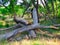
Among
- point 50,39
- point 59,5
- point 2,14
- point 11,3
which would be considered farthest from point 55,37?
point 2,14

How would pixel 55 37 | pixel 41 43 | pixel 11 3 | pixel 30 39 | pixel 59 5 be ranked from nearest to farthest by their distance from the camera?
pixel 41 43 → pixel 30 39 → pixel 55 37 → pixel 11 3 → pixel 59 5

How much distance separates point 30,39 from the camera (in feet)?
28.3

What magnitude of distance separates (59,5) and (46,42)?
23.6ft

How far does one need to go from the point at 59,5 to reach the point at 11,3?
3.50 metres

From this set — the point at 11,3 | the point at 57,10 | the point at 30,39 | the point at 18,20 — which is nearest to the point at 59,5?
the point at 57,10

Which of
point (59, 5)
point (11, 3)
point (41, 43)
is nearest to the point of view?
point (41, 43)

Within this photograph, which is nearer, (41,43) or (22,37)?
(41,43)

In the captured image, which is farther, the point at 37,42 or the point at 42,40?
the point at 42,40

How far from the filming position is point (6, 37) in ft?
27.2

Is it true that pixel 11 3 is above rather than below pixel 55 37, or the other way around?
above

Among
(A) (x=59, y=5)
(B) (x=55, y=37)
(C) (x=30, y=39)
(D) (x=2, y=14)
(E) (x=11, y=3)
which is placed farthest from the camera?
(D) (x=2, y=14)

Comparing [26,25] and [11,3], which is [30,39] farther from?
[11,3]

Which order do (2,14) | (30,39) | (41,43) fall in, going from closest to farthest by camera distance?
(41,43)
(30,39)
(2,14)

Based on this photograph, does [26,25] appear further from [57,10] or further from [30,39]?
[57,10]
